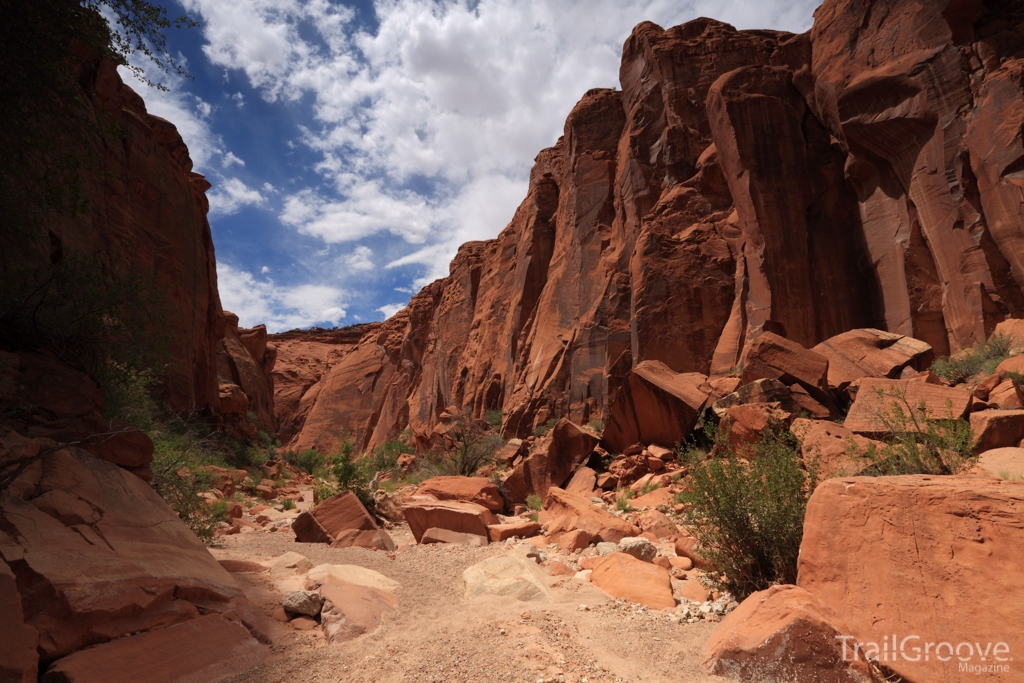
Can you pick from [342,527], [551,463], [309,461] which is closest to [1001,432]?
[551,463]

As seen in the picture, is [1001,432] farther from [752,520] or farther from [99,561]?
[99,561]

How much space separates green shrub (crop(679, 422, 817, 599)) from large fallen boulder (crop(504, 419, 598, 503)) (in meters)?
6.34

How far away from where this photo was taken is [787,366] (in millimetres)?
11211

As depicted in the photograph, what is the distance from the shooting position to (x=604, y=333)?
72.5ft

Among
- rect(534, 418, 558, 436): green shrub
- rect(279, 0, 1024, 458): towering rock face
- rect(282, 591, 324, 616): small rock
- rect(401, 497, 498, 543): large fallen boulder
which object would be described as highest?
rect(279, 0, 1024, 458): towering rock face

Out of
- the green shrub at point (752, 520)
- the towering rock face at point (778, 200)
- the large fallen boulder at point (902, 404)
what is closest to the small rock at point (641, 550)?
the green shrub at point (752, 520)

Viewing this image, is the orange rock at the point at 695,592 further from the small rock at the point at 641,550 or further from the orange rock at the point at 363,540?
the orange rock at the point at 363,540

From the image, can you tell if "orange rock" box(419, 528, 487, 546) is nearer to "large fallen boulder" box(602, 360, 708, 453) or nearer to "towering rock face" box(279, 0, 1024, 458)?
"large fallen boulder" box(602, 360, 708, 453)

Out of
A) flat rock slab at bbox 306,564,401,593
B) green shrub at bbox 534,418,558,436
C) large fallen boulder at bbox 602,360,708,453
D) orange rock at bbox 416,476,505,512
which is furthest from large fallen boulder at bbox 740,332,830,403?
green shrub at bbox 534,418,558,436

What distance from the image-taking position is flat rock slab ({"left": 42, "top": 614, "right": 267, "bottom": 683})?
106 inches

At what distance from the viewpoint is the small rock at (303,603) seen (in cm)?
425

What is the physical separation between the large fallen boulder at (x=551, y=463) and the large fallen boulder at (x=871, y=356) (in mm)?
5675

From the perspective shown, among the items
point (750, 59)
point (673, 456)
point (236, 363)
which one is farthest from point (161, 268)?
point (750, 59)

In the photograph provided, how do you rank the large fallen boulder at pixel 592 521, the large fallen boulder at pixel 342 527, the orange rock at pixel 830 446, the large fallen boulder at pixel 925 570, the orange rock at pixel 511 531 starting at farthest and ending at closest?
the orange rock at pixel 511 531, the large fallen boulder at pixel 342 527, the large fallen boulder at pixel 592 521, the orange rock at pixel 830 446, the large fallen boulder at pixel 925 570
